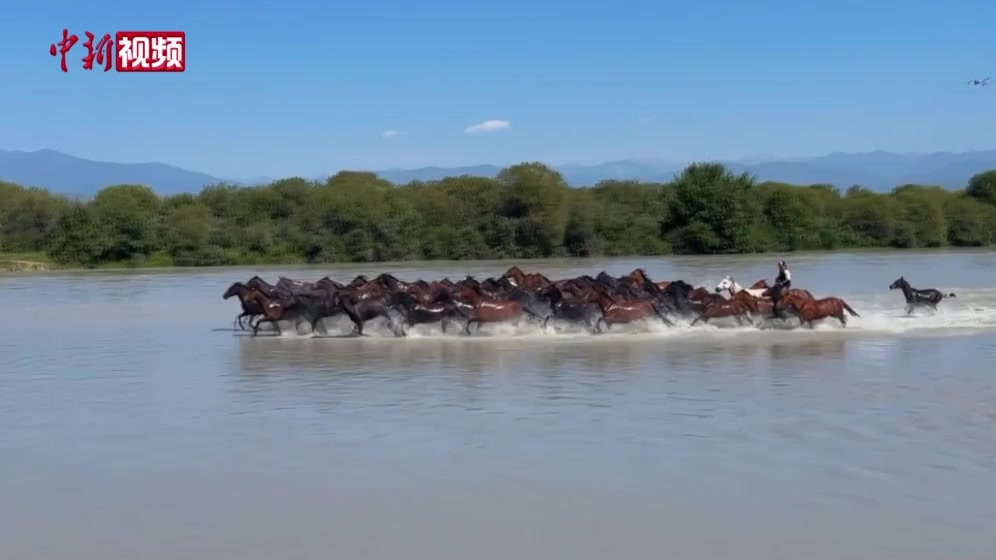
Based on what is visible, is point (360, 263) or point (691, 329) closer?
point (691, 329)

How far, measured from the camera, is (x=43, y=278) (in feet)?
134

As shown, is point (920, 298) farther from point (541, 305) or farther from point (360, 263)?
point (360, 263)

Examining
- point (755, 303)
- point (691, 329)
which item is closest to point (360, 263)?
point (691, 329)

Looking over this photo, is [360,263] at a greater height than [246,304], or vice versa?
[360,263]

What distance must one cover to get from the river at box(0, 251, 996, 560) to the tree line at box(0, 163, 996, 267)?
34.9 meters

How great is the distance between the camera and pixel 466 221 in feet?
178

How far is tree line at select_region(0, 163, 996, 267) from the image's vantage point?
50.5 m

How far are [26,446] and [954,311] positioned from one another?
54.5 ft

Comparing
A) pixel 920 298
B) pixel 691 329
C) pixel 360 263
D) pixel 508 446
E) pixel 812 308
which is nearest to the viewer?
pixel 508 446

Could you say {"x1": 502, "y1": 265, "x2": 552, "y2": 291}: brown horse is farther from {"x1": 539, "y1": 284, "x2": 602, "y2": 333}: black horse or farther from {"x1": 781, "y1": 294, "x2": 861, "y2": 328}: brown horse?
{"x1": 781, "y1": 294, "x2": 861, "y2": 328}: brown horse

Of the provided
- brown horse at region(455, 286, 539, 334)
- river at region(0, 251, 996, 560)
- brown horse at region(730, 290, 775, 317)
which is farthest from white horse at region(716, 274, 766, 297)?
brown horse at region(455, 286, 539, 334)

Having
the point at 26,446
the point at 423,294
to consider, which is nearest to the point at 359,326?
the point at 423,294

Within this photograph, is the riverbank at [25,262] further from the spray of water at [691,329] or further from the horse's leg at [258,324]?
the spray of water at [691,329]

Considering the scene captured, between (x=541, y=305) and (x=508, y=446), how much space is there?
28.9 ft
